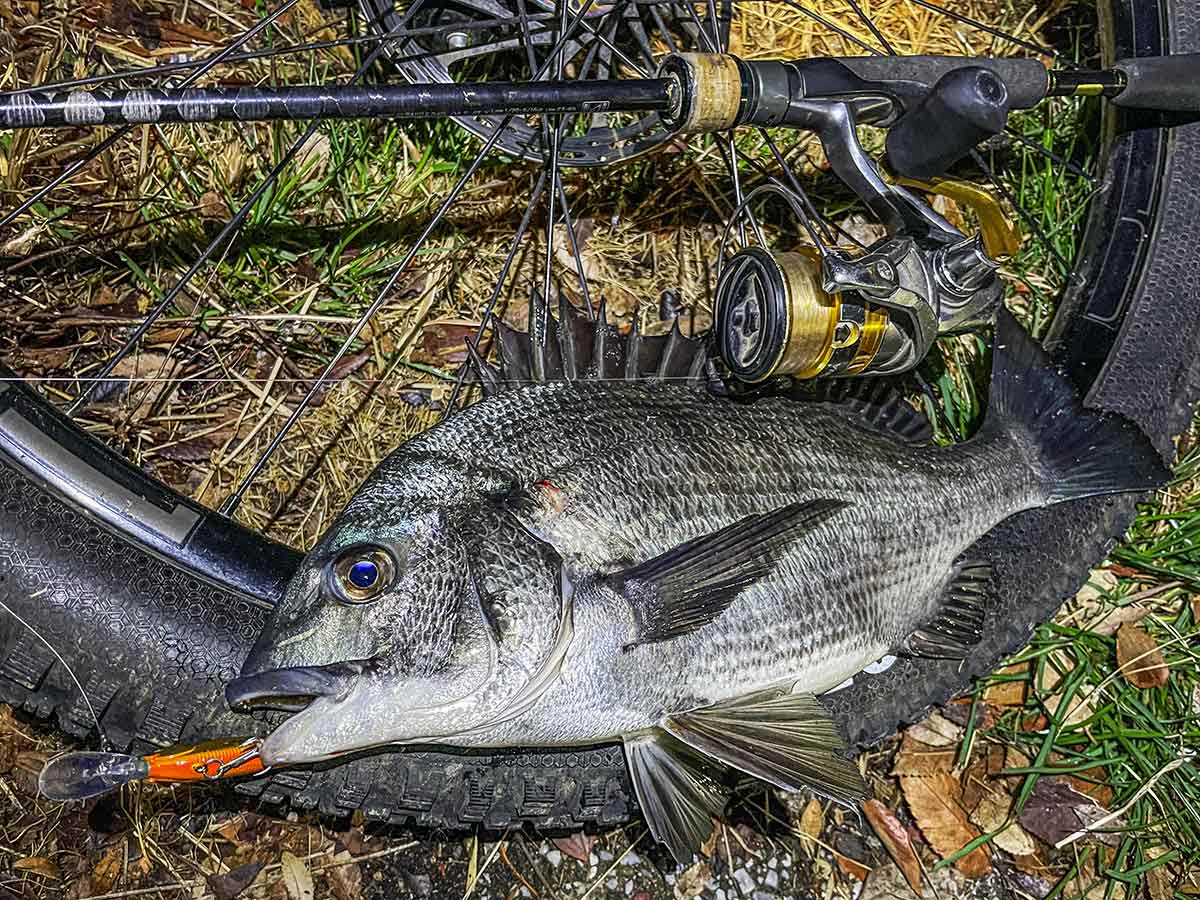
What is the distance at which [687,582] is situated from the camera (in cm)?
231

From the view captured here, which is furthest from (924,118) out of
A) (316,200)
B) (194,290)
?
(194,290)

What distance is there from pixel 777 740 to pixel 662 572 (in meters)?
0.48

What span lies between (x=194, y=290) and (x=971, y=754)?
2.73 metres

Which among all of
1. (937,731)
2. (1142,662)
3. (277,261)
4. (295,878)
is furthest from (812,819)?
(277,261)

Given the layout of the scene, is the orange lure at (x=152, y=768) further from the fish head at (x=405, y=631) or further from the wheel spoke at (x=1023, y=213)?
the wheel spoke at (x=1023, y=213)

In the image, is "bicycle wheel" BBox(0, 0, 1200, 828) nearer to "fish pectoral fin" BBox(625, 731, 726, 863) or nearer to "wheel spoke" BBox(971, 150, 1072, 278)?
"fish pectoral fin" BBox(625, 731, 726, 863)

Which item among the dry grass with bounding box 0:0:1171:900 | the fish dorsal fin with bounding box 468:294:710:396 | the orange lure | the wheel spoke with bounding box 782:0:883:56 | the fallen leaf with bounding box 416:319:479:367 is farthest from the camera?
the wheel spoke with bounding box 782:0:883:56

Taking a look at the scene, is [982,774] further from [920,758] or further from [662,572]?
[662,572]

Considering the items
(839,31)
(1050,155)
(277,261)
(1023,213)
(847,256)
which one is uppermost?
(839,31)

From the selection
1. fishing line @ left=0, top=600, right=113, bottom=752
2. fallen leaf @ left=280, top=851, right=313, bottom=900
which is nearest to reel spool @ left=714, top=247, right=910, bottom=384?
fishing line @ left=0, top=600, right=113, bottom=752

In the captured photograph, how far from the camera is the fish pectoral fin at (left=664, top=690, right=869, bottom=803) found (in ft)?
7.75

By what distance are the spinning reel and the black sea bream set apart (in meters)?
0.25

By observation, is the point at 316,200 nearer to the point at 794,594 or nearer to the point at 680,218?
the point at 680,218

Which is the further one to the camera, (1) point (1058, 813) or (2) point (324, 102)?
(1) point (1058, 813)
